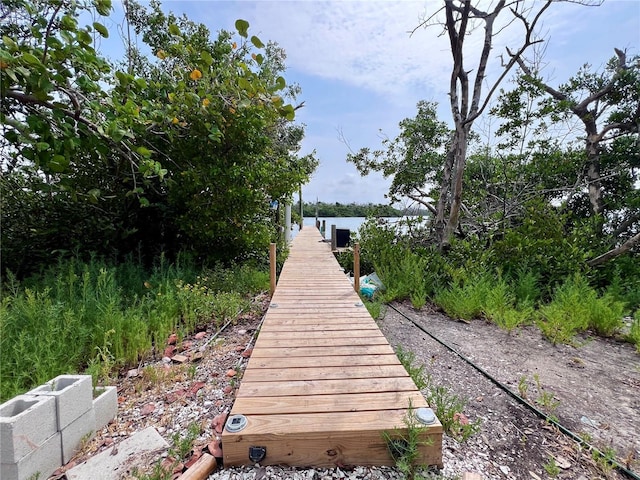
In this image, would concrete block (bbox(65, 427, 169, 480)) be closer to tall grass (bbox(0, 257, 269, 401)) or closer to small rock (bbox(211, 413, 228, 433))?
small rock (bbox(211, 413, 228, 433))

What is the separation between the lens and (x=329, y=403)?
1662 millimetres

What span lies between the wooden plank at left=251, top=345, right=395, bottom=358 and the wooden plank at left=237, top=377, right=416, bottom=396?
14.7 inches

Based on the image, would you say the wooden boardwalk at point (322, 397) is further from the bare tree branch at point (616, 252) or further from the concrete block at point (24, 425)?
the bare tree branch at point (616, 252)

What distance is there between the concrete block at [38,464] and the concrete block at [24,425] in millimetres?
20

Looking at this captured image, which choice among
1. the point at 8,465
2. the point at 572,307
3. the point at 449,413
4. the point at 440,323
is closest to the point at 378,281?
the point at 440,323

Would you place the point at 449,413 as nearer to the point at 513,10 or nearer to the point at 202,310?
the point at 202,310

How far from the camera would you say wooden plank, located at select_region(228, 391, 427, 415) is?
160 centimetres

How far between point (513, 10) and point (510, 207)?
335 cm

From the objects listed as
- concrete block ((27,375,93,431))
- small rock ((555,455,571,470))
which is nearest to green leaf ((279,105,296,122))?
concrete block ((27,375,93,431))

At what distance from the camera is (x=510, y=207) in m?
5.89

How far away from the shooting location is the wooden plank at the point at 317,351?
2.25m

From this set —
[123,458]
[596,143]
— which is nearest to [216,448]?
[123,458]

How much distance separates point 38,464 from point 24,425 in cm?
22

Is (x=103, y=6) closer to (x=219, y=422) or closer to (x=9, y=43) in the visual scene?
(x=9, y=43)
